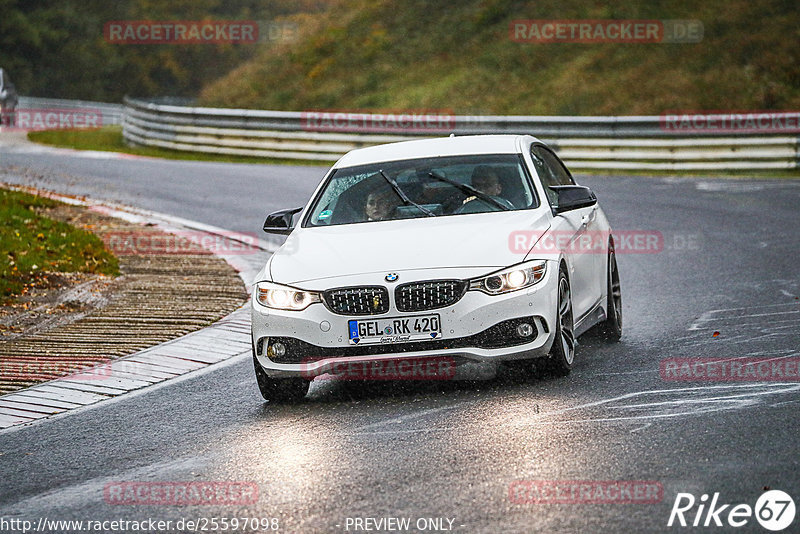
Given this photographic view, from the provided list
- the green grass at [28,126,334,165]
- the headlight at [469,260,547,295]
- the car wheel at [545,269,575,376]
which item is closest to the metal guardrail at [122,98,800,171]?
the green grass at [28,126,334,165]

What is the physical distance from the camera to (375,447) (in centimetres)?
676

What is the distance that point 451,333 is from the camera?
7.76 meters

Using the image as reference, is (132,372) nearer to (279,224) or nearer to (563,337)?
(279,224)

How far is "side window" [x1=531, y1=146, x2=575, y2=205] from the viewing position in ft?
30.6

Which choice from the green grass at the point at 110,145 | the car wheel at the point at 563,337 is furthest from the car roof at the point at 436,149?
the green grass at the point at 110,145

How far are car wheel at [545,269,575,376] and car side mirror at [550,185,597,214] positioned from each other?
2.25ft

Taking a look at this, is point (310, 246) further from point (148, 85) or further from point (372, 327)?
point (148, 85)

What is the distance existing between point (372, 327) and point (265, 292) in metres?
0.83

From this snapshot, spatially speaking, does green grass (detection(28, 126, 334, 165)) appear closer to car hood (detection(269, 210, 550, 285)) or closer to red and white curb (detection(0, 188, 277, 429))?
red and white curb (detection(0, 188, 277, 429))

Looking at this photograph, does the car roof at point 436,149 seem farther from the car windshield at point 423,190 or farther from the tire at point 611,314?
the tire at point 611,314

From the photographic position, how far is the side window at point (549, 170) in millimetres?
9336

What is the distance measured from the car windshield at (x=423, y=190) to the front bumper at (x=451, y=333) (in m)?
1.15

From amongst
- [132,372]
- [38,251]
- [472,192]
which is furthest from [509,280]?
[38,251]

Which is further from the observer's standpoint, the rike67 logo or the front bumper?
the front bumper
